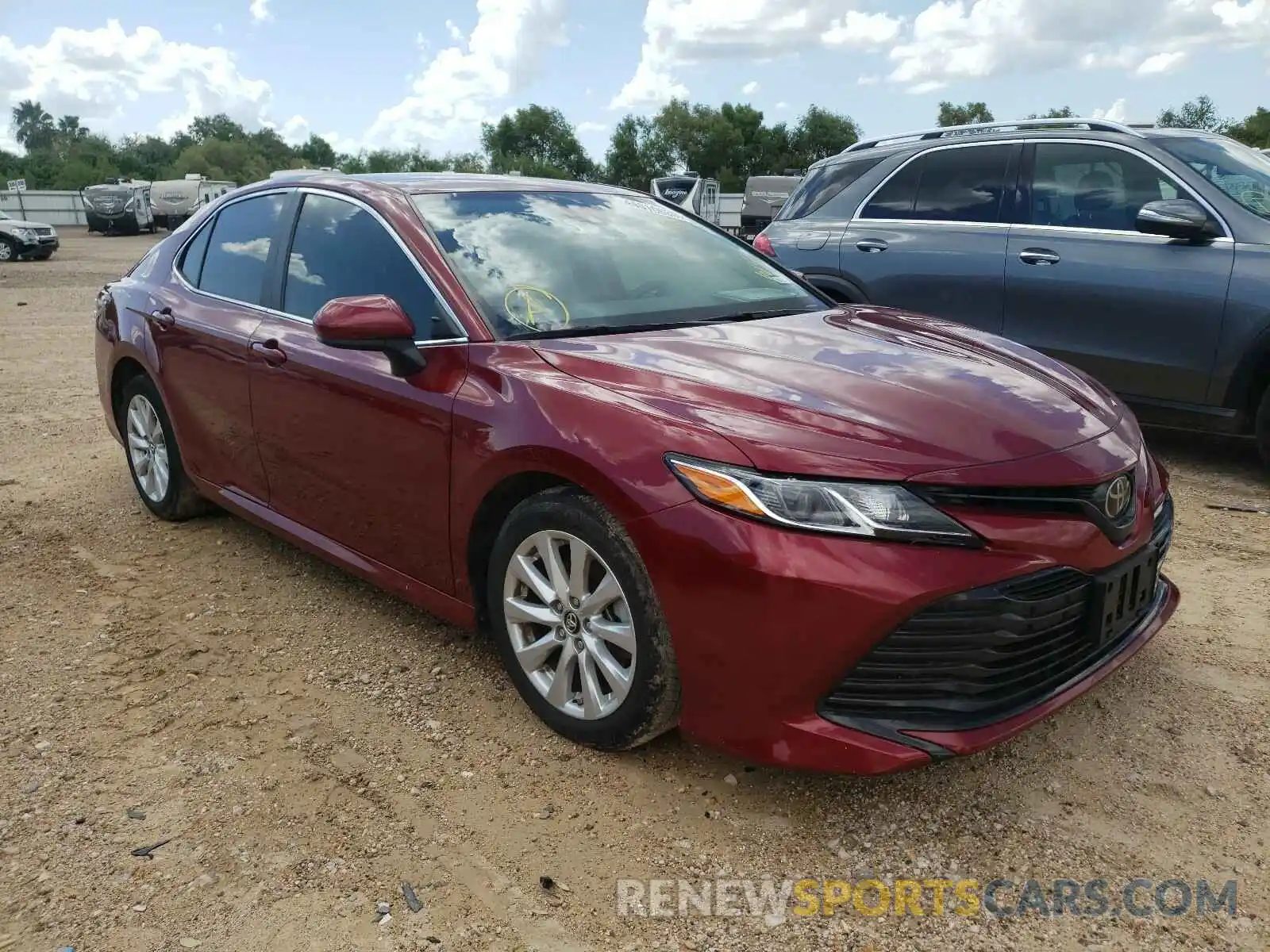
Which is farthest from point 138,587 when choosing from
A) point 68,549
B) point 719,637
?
point 719,637

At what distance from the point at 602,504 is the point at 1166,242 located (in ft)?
12.9

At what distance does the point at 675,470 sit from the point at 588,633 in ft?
1.82

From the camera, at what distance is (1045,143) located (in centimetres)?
569

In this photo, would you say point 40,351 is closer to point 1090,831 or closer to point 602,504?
point 602,504

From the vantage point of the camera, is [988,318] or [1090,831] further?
[988,318]

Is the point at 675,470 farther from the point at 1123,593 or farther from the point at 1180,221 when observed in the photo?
the point at 1180,221

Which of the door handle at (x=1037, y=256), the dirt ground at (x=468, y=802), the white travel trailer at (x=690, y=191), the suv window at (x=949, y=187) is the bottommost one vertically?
the dirt ground at (x=468, y=802)

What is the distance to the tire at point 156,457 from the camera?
458 cm

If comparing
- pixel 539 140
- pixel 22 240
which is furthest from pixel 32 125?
pixel 22 240

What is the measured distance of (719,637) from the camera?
2373 millimetres

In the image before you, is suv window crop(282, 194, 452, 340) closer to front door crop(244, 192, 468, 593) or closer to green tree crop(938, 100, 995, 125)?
front door crop(244, 192, 468, 593)

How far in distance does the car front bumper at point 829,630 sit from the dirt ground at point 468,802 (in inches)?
12.4

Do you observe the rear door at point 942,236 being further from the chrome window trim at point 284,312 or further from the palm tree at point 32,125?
the palm tree at point 32,125

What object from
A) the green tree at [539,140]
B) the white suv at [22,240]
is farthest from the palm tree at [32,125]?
the white suv at [22,240]
